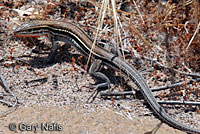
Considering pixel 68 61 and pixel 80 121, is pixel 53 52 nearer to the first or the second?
pixel 68 61

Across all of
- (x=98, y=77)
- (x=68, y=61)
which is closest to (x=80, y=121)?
(x=98, y=77)

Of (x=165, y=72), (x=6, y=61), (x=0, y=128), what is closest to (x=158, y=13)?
(x=165, y=72)

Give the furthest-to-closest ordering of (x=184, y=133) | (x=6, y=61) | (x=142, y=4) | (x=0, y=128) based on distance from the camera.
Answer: (x=142, y=4)
(x=6, y=61)
(x=184, y=133)
(x=0, y=128)

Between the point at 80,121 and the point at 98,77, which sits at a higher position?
the point at 98,77

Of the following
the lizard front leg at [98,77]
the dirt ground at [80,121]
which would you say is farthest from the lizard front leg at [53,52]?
the dirt ground at [80,121]

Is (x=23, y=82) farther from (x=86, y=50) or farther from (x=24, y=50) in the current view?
(x=86, y=50)

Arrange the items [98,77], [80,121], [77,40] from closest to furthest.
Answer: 1. [80,121]
2. [98,77]
3. [77,40]

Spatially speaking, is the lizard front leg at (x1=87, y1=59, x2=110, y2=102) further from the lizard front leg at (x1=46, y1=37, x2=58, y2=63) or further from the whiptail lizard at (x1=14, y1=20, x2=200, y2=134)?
the lizard front leg at (x1=46, y1=37, x2=58, y2=63)

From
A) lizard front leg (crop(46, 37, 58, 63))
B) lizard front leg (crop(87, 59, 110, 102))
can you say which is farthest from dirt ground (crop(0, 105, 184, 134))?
lizard front leg (crop(46, 37, 58, 63))
